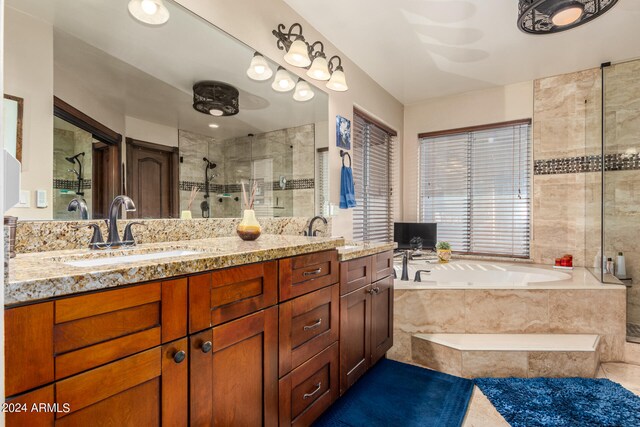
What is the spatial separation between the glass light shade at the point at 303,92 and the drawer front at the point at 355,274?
1293 mm

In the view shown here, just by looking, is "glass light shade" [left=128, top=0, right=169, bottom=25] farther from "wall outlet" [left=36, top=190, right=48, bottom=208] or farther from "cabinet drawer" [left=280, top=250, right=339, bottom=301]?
"cabinet drawer" [left=280, top=250, right=339, bottom=301]

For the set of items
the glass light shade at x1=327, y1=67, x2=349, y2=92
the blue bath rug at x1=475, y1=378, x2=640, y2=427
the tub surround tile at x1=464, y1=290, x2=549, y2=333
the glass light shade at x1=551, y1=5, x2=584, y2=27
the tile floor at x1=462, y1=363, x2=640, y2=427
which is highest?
the glass light shade at x1=551, y1=5, x2=584, y2=27

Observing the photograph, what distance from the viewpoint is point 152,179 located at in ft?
5.18

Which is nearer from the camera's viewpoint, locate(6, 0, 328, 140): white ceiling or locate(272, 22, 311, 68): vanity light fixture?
locate(6, 0, 328, 140): white ceiling

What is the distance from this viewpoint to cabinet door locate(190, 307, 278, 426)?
3.35ft

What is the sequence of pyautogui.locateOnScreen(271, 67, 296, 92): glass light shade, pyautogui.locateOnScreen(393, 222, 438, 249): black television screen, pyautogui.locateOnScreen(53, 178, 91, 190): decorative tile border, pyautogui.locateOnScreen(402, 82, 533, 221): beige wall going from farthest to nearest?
pyautogui.locateOnScreen(393, 222, 438, 249): black television screen, pyautogui.locateOnScreen(402, 82, 533, 221): beige wall, pyautogui.locateOnScreen(271, 67, 296, 92): glass light shade, pyautogui.locateOnScreen(53, 178, 91, 190): decorative tile border

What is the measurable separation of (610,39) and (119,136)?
3715 millimetres

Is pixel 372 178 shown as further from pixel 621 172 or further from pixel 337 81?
pixel 621 172

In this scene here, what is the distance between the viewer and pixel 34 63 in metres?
1.17

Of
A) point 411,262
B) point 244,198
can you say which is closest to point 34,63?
point 244,198

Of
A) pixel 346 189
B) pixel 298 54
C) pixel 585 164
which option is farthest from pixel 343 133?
pixel 585 164

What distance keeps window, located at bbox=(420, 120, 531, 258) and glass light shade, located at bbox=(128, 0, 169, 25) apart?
3.31m

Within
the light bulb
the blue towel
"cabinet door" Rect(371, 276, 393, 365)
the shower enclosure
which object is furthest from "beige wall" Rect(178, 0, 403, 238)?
the shower enclosure

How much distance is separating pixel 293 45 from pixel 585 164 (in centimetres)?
315
